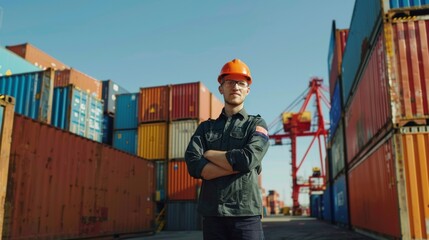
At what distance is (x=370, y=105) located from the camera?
11812 mm

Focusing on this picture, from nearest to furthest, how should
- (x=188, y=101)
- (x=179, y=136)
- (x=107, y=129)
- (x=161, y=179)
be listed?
1. (x=161, y=179)
2. (x=179, y=136)
3. (x=188, y=101)
4. (x=107, y=129)

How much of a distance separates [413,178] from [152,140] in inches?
650

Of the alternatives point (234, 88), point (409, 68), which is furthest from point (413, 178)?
point (234, 88)

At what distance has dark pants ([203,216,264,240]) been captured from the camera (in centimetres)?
228

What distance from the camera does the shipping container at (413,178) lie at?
866 cm

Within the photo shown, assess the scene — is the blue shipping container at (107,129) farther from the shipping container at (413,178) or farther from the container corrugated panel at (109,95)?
the shipping container at (413,178)

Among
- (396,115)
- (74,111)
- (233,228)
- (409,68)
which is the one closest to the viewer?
(233,228)

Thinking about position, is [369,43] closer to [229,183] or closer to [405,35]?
[405,35]

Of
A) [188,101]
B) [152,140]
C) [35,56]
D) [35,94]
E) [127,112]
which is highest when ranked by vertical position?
[35,56]

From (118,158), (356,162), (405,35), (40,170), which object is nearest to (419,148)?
(405,35)

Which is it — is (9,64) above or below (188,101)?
above

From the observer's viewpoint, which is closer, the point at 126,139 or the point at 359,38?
the point at 359,38

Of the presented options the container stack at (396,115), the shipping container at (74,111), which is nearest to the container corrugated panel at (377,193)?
the container stack at (396,115)

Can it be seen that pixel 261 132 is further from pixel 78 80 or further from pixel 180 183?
pixel 78 80
